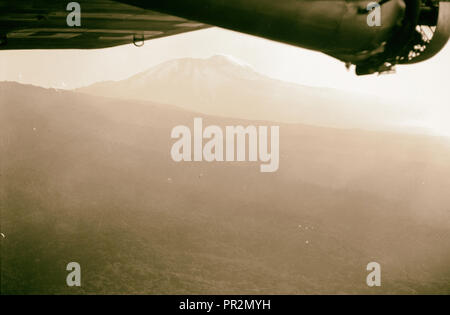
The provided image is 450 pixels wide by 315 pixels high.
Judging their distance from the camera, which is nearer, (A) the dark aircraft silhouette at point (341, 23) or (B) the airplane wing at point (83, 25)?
(A) the dark aircraft silhouette at point (341, 23)

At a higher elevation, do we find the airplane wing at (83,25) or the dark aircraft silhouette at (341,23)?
the airplane wing at (83,25)

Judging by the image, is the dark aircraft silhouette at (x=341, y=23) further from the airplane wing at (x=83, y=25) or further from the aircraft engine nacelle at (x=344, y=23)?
the airplane wing at (x=83, y=25)

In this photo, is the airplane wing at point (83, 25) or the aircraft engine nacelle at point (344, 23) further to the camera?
the airplane wing at point (83, 25)

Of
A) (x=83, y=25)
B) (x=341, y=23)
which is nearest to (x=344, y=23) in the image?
(x=341, y=23)

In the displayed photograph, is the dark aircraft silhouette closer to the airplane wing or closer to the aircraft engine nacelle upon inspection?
the aircraft engine nacelle

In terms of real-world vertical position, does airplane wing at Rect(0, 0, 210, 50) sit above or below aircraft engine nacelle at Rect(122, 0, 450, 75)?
above

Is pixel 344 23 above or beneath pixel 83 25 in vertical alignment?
beneath

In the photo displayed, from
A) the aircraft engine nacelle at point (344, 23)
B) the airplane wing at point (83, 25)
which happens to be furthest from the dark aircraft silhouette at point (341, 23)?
the airplane wing at point (83, 25)

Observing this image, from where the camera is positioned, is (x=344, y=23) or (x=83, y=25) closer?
(x=344, y=23)

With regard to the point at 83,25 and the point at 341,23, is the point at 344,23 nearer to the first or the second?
the point at 341,23

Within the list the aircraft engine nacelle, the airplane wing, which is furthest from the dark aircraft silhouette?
the airplane wing

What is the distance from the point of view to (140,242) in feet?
63.2

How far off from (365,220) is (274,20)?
27.5 m
